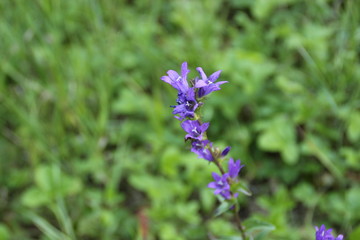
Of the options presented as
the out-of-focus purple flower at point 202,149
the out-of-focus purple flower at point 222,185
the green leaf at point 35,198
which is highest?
the green leaf at point 35,198

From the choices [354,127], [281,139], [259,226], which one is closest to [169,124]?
[281,139]

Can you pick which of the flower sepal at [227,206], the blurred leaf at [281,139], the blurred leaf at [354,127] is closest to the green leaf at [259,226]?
the flower sepal at [227,206]

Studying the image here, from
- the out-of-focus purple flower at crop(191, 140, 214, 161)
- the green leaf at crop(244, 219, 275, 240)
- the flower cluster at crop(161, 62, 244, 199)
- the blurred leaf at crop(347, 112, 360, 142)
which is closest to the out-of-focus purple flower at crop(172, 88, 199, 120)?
the flower cluster at crop(161, 62, 244, 199)

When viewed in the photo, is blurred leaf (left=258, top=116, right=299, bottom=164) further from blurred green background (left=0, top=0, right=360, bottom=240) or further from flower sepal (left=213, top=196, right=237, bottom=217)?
flower sepal (left=213, top=196, right=237, bottom=217)

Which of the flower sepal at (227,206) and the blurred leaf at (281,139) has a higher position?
the blurred leaf at (281,139)

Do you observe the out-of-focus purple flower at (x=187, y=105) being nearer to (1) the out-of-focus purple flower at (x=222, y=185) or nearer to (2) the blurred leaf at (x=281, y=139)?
(1) the out-of-focus purple flower at (x=222, y=185)

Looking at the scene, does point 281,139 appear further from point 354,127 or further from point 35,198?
point 35,198

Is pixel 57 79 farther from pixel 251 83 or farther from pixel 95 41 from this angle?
pixel 251 83
